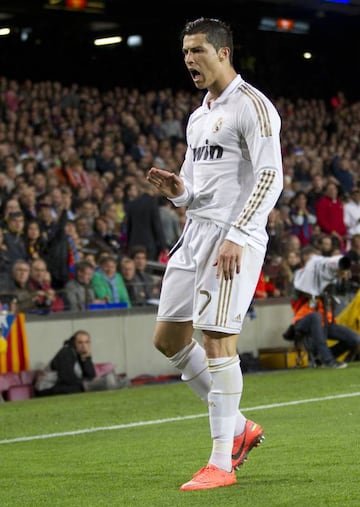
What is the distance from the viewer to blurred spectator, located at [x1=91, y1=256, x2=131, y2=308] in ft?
48.9

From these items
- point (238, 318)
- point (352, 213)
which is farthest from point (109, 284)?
point (238, 318)

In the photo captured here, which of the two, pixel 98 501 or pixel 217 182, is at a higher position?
pixel 217 182

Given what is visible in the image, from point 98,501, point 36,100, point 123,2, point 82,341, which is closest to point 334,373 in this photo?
point 82,341

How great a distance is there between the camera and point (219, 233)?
619 cm

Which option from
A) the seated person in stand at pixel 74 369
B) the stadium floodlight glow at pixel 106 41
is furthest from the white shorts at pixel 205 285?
the stadium floodlight glow at pixel 106 41

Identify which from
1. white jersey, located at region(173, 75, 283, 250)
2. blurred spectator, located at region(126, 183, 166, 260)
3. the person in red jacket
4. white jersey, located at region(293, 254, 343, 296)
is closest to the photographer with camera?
white jersey, located at region(293, 254, 343, 296)

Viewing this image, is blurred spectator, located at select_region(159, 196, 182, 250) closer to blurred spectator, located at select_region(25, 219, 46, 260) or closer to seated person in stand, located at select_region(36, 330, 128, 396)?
blurred spectator, located at select_region(25, 219, 46, 260)

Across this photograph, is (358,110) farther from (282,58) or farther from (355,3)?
(355,3)

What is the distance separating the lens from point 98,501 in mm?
5629

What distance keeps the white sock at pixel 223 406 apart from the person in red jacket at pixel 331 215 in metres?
15.0

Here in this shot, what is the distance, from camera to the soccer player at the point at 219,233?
5.97 meters

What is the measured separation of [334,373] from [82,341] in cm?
294

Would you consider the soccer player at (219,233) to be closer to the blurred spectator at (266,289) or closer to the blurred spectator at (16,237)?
the blurred spectator at (16,237)

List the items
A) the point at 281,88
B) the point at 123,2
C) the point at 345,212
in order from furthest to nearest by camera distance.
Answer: the point at 281,88
the point at 123,2
the point at 345,212
